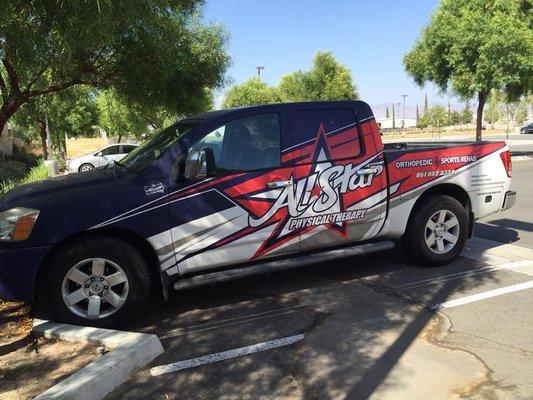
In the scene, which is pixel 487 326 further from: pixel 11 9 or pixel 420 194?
pixel 11 9

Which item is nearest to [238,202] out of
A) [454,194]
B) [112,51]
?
[454,194]

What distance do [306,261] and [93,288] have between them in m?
1.99

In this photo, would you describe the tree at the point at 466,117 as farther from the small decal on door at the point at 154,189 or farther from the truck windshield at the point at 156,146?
the small decal on door at the point at 154,189

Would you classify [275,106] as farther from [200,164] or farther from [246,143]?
[200,164]

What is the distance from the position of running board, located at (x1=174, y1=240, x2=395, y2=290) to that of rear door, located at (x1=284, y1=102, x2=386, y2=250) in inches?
3.9

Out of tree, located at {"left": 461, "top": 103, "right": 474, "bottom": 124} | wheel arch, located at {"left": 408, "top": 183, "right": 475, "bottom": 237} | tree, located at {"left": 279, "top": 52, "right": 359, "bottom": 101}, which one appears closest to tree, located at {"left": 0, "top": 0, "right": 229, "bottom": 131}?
wheel arch, located at {"left": 408, "top": 183, "right": 475, "bottom": 237}

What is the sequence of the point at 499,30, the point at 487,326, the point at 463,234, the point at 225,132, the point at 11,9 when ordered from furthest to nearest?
the point at 499,30 < the point at 463,234 < the point at 225,132 < the point at 487,326 < the point at 11,9

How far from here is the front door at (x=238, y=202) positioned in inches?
188

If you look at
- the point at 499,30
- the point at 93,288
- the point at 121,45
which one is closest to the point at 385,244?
the point at 93,288

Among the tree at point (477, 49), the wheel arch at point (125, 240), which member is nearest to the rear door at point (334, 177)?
the wheel arch at point (125, 240)

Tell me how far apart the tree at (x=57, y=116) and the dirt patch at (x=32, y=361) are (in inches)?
248

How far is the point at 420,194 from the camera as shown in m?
5.98

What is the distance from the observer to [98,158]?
24312 mm

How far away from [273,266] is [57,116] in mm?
18520
